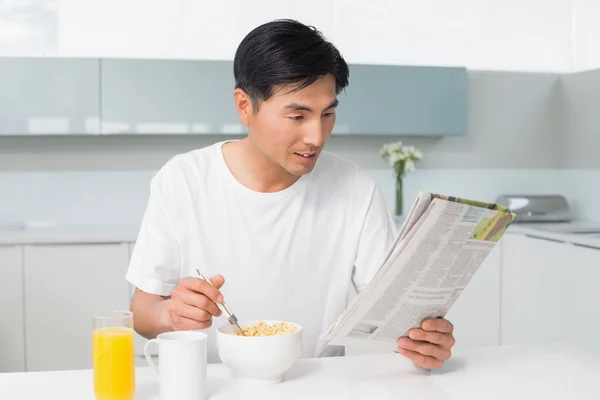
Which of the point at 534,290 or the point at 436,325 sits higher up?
the point at 436,325

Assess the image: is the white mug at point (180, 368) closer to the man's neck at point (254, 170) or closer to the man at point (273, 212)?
the man at point (273, 212)

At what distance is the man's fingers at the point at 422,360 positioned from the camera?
140cm

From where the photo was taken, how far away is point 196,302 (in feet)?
4.37

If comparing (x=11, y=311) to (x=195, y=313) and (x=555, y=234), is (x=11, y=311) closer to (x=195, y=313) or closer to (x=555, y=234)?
(x=195, y=313)

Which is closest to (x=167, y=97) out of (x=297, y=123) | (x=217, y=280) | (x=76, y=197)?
(x=76, y=197)

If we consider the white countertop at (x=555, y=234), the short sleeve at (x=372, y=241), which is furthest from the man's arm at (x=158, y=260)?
the white countertop at (x=555, y=234)

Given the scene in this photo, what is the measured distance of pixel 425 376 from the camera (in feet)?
4.56

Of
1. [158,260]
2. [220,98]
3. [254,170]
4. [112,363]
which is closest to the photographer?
[112,363]

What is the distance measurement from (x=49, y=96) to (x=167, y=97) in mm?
541

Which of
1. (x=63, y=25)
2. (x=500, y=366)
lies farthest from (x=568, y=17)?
(x=500, y=366)

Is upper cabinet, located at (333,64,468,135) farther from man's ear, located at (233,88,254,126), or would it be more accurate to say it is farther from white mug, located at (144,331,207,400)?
white mug, located at (144,331,207,400)

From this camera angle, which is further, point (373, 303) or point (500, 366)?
point (500, 366)

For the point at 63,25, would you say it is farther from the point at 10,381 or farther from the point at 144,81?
the point at 10,381

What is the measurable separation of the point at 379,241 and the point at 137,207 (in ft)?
7.69
